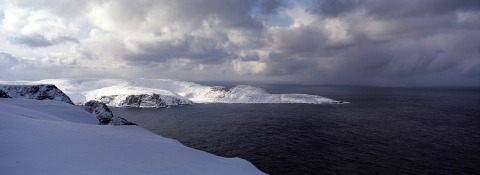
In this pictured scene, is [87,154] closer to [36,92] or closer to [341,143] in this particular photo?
[36,92]

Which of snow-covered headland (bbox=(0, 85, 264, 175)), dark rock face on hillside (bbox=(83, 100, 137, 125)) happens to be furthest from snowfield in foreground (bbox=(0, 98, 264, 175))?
dark rock face on hillside (bbox=(83, 100, 137, 125))

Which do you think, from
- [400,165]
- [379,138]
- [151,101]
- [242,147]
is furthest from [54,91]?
[151,101]

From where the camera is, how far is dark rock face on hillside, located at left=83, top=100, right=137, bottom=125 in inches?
1422

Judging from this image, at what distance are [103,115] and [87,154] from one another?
26772mm

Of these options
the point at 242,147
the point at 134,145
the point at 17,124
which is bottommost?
the point at 242,147

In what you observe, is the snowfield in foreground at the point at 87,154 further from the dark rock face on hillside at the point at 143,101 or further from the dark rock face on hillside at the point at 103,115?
the dark rock face on hillside at the point at 143,101

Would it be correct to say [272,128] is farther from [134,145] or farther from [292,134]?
[134,145]

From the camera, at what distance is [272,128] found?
95.2 m

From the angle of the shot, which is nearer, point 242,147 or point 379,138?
point 242,147

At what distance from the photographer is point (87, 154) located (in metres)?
16.0

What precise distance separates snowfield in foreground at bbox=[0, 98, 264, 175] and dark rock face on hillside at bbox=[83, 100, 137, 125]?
44.9 ft

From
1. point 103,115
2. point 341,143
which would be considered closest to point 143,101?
point 341,143

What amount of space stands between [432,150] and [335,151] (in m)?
23.7

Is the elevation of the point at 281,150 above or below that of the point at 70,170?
below
